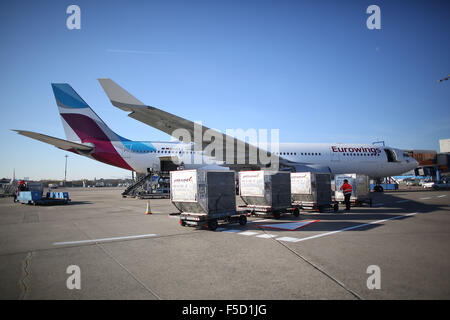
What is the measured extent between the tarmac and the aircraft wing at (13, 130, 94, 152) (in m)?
8.67

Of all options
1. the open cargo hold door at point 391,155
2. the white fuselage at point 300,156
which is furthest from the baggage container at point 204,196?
the open cargo hold door at point 391,155

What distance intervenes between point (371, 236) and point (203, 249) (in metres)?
4.70

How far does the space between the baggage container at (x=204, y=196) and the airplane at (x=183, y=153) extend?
8018 millimetres

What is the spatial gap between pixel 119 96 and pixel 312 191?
387 inches

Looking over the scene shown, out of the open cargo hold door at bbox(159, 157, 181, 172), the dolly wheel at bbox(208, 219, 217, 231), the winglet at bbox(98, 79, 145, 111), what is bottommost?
the dolly wheel at bbox(208, 219, 217, 231)

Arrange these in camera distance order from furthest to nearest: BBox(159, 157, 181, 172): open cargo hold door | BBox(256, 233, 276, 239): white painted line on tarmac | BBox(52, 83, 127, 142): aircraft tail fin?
BBox(159, 157, 181, 172): open cargo hold door → BBox(52, 83, 127, 142): aircraft tail fin → BBox(256, 233, 276, 239): white painted line on tarmac

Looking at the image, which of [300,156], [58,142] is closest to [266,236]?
[300,156]

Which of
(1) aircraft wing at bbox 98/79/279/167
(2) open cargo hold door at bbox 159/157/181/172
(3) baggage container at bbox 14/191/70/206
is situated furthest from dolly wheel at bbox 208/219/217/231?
(2) open cargo hold door at bbox 159/157/181/172

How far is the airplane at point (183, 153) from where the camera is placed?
63.2ft

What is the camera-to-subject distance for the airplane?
19.2m

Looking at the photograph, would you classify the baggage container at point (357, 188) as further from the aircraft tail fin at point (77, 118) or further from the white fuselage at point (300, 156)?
the aircraft tail fin at point (77, 118)

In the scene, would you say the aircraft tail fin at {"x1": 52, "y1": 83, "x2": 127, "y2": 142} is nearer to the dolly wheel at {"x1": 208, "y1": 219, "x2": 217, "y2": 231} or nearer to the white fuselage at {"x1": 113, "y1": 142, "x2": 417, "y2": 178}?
the white fuselage at {"x1": 113, "y1": 142, "x2": 417, "y2": 178}
